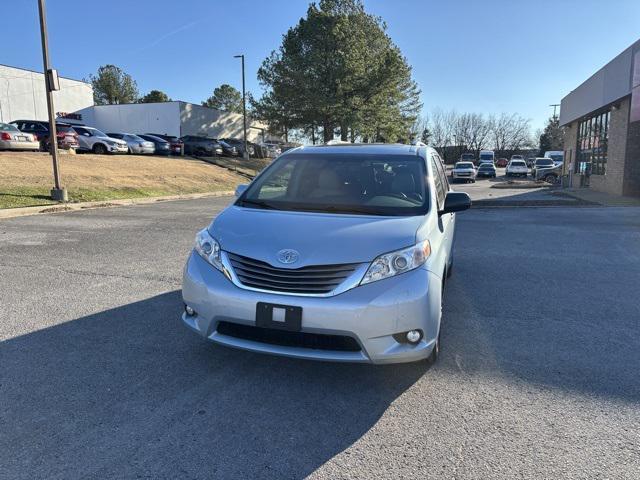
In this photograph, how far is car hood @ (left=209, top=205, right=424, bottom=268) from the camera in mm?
3126

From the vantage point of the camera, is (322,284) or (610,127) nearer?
(322,284)

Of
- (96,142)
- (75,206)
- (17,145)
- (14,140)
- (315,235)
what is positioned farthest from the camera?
(96,142)

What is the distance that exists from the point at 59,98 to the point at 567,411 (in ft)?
154

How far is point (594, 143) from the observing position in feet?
81.8

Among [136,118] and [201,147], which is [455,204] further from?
[136,118]

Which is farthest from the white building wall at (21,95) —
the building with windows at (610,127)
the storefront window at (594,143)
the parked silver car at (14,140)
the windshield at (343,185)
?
the windshield at (343,185)

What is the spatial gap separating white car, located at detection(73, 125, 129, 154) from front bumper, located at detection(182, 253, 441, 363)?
26.2m

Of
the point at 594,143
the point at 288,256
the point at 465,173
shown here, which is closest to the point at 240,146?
the point at 465,173

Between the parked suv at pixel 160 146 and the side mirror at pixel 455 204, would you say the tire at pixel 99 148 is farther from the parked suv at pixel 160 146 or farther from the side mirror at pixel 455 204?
the side mirror at pixel 455 204

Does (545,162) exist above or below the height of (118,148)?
below

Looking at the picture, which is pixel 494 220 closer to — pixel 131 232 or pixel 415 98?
pixel 131 232

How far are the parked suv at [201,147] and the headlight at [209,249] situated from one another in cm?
3275

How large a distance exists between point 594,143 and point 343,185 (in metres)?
25.3

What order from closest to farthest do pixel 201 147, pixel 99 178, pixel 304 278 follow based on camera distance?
pixel 304 278 → pixel 99 178 → pixel 201 147
